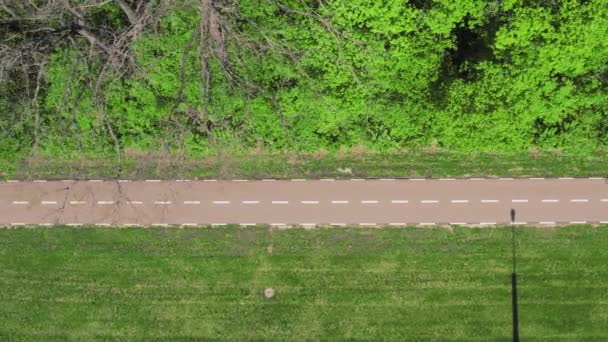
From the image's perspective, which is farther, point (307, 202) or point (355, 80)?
point (307, 202)

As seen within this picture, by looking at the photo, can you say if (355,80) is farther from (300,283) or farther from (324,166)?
(300,283)

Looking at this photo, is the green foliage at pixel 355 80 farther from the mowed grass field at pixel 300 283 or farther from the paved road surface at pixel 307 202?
the mowed grass field at pixel 300 283

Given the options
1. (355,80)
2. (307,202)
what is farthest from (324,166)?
(355,80)

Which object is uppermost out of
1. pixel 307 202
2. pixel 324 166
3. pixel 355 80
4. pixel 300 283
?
pixel 355 80

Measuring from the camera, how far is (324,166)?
34.7m

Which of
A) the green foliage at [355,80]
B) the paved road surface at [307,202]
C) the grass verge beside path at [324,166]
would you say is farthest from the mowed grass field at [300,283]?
the green foliage at [355,80]

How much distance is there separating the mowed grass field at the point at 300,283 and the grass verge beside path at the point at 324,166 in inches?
145

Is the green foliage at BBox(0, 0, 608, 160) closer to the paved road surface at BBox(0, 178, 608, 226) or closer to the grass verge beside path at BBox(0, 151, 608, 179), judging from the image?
the grass verge beside path at BBox(0, 151, 608, 179)

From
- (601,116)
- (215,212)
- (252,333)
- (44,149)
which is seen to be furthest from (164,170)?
(601,116)

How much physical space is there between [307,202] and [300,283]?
533cm

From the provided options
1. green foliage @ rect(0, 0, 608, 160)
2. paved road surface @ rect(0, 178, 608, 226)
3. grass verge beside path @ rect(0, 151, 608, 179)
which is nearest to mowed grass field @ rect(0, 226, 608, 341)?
paved road surface @ rect(0, 178, 608, 226)

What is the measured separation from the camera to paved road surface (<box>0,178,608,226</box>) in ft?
111

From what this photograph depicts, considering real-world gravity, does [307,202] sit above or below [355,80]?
below

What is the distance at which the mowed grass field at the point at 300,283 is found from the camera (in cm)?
3394
